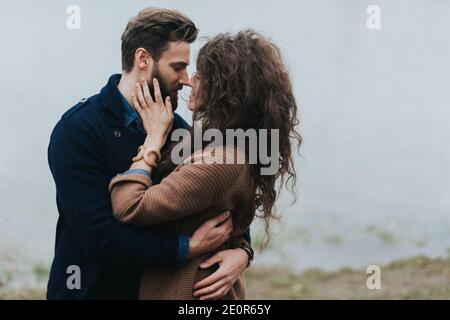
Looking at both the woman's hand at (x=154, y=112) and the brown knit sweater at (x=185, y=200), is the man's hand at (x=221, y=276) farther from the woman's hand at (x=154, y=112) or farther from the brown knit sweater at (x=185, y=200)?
the woman's hand at (x=154, y=112)

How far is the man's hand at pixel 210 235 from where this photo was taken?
8.04 ft

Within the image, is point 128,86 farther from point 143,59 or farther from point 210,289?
point 210,289

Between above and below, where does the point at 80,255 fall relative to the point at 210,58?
below

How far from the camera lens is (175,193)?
2338mm

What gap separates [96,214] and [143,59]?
641 mm

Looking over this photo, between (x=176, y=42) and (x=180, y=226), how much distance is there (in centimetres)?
70

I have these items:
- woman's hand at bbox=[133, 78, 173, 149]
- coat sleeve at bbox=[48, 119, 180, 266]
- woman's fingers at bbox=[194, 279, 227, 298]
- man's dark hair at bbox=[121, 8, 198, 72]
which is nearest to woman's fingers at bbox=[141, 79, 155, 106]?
woman's hand at bbox=[133, 78, 173, 149]

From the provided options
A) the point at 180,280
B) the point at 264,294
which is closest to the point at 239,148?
the point at 180,280

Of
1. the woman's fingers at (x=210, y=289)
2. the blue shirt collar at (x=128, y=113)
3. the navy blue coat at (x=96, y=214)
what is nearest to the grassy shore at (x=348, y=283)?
the navy blue coat at (x=96, y=214)

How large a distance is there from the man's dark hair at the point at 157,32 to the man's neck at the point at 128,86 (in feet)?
0.11

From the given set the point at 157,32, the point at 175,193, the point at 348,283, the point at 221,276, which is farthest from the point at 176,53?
the point at 348,283

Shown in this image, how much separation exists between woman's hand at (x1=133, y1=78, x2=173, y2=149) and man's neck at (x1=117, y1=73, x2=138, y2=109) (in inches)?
0.9
